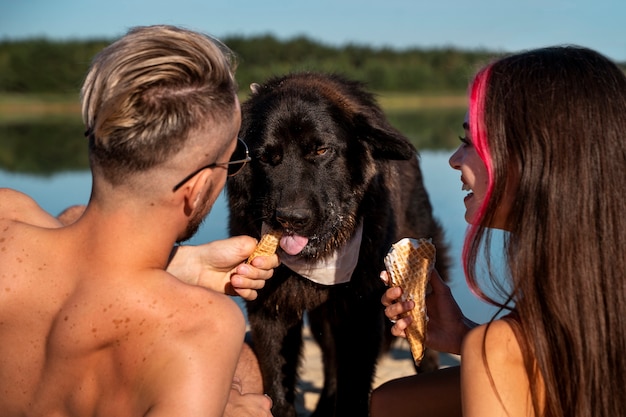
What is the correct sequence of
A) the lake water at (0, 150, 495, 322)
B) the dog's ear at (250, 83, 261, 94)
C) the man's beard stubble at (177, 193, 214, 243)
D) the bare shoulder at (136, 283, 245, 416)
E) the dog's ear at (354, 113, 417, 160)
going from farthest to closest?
the lake water at (0, 150, 495, 322) → the dog's ear at (250, 83, 261, 94) → the dog's ear at (354, 113, 417, 160) → the man's beard stubble at (177, 193, 214, 243) → the bare shoulder at (136, 283, 245, 416)

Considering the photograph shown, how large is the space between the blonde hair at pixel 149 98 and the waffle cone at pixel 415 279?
92 centimetres

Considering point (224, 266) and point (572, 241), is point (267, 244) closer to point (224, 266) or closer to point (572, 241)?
point (224, 266)

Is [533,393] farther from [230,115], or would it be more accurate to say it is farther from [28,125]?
[28,125]

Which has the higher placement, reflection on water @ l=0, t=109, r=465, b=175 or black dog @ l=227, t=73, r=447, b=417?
black dog @ l=227, t=73, r=447, b=417

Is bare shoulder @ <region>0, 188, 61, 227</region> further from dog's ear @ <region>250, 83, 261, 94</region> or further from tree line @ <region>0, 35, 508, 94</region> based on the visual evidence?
tree line @ <region>0, 35, 508, 94</region>

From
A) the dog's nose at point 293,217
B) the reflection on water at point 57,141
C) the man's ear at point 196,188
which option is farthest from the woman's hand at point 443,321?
the reflection on water at point 57,141

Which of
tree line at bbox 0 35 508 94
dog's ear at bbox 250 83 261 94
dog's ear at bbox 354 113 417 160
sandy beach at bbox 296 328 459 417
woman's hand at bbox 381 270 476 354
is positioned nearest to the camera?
woman's hand at bbox 381 270 476 354

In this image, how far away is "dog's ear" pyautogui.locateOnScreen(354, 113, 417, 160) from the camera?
4.26 m

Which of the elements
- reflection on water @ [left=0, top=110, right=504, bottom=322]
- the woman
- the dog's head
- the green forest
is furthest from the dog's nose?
the green forest

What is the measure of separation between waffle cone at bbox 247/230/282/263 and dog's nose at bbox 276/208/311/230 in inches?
2.7

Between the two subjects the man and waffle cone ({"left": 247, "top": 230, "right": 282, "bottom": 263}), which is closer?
the man

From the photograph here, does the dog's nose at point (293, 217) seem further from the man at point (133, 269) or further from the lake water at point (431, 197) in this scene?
the lake water at point (431, 197)

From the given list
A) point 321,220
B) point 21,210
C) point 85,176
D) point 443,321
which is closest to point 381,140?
point 321,220

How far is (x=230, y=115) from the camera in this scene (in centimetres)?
233
